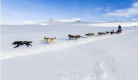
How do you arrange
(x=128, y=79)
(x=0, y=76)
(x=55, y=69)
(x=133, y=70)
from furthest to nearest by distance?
(x=55, y=69) → (x=133, y=70) → (x=0, y=76) → (x=128, y=79)

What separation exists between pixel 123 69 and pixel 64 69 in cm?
209

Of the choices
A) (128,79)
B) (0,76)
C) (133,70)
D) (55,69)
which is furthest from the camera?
(55,69)

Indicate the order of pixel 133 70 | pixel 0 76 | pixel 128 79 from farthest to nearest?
pixel 133 70 → pixel 0 76 → pixel 128 79

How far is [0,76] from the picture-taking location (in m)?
2.29

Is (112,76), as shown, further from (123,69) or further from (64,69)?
(64,69)

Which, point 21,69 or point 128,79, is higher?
point 21,69

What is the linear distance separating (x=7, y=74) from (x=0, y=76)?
0.17 m

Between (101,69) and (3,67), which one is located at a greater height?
(3,67)

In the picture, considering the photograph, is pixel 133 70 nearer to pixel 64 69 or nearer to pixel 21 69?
pixel 64 69

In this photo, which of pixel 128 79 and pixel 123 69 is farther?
pixel 123 69

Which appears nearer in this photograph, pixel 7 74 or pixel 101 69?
pixel 7 74

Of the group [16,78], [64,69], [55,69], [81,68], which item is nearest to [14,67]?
[16,78]

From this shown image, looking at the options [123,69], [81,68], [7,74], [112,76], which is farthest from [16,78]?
[123,69]

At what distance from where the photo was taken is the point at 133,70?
247 cm
